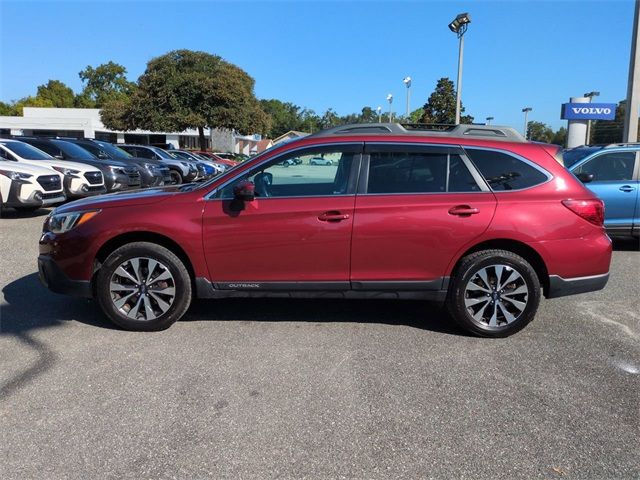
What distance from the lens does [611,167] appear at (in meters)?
8.63

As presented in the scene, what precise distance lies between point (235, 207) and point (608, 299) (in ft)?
14.3

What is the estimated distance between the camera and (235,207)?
14.9 ft

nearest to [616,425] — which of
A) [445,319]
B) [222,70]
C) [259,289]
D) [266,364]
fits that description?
[445,319]

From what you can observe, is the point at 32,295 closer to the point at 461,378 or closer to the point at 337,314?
the point at 337,314

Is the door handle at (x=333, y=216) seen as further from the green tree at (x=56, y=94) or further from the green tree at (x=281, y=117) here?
the green tree at (x=281, y=117)

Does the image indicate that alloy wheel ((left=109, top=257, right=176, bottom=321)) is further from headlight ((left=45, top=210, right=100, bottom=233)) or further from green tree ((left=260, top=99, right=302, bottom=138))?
green tree ((left=260, top=99, right=302, bottom=138))

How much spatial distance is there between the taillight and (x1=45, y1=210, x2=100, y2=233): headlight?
417 cm

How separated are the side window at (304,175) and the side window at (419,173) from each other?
25 centimetres

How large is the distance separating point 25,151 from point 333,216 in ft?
35.2

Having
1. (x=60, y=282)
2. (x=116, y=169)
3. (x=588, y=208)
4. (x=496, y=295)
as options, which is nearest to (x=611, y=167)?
(x=588, y=208)

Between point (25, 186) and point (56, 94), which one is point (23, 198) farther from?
point (56, 94)

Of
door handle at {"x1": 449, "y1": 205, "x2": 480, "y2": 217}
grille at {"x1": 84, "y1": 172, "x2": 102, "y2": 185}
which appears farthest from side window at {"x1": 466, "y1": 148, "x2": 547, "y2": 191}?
grille at {"x1": 84, "y1": 172, "x2": 102, "y2": 185}

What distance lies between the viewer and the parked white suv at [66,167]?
39.0 feet

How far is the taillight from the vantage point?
14.9 feet
